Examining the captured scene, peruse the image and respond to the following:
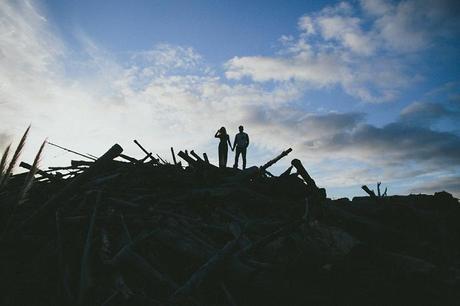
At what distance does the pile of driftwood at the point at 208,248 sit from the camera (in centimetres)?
267

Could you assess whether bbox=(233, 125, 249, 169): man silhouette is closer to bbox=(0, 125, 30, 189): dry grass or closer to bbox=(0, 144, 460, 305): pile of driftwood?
bbox=(0, 144, 460, 305): pile of driftwood

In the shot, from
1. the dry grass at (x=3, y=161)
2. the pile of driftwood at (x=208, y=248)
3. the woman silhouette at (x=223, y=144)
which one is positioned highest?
the woman silhouette at (x=223, y=144)

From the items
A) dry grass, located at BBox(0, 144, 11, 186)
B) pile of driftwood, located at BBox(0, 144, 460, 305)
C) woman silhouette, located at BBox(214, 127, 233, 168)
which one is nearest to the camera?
dry grass, located at BBox(0, 144, 11, 186)

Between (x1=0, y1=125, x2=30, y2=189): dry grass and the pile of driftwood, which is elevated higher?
(x1=0, y1=125, x2=30, y2=189): dry grass

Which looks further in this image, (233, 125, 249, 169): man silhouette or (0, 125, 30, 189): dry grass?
(233, 125, 249, 169): man silhouette

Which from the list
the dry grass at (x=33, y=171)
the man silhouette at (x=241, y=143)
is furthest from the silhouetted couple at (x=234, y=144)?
the dry grass at (x=33, y=171)

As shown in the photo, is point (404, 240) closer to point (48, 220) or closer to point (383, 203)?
point (383, 203)

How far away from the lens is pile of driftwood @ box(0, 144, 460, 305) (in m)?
2.67

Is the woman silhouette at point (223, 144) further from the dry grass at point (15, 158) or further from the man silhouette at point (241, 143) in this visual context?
the dry grass at point (15, 158)

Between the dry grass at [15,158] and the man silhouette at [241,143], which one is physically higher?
the man silhouette at [241,143]

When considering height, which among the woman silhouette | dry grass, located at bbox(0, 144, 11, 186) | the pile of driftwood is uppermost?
the woman silhouette

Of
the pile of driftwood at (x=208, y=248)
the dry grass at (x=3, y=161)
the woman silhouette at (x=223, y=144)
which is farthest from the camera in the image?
the woman silhouette at (x=223, y=144)

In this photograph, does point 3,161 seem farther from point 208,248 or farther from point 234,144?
point 234,144

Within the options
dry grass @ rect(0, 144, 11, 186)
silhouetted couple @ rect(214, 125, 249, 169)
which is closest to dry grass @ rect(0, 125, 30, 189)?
dry grass @ rect(0, 144, 11, 186)
